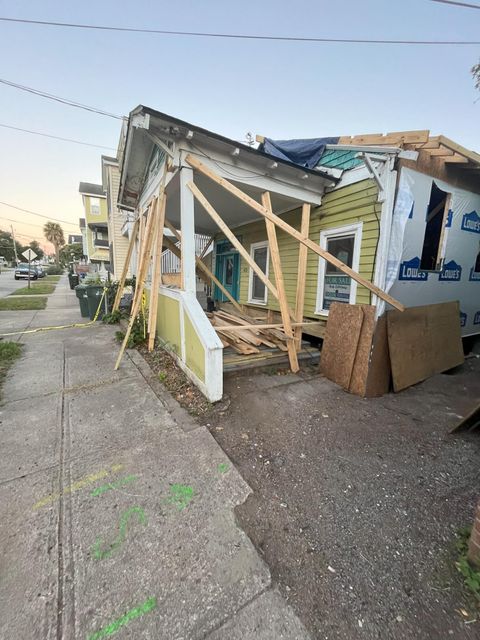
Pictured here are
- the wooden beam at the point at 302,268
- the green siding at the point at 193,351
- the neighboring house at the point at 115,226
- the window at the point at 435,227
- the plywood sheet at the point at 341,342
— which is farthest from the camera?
the neighboring house at the point at 115,226

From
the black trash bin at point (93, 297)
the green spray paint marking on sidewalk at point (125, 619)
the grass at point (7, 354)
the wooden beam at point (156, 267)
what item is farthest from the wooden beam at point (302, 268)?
the black trash bin at point (93, 297)

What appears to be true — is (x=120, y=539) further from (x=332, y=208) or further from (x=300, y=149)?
(x=300, y=149)

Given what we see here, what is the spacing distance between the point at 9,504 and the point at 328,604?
223 centimetres

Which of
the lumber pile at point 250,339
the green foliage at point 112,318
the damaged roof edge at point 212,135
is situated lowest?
the green foliage at point 112,318

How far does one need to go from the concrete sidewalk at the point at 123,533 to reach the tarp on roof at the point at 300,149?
5194 mm

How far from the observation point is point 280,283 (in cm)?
413

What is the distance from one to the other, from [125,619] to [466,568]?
191 cm

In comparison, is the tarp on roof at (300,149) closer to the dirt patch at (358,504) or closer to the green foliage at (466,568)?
the dirt patch at (358,504)

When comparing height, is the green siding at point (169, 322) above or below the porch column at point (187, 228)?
below

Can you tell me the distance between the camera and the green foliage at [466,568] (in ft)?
4.55

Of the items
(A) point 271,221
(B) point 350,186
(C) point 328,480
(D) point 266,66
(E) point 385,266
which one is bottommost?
(C) point 328,480

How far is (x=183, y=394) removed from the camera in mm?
3512

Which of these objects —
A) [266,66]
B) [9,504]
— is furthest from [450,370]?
[266,66]

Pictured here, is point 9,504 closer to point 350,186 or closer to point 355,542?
point 355,542
